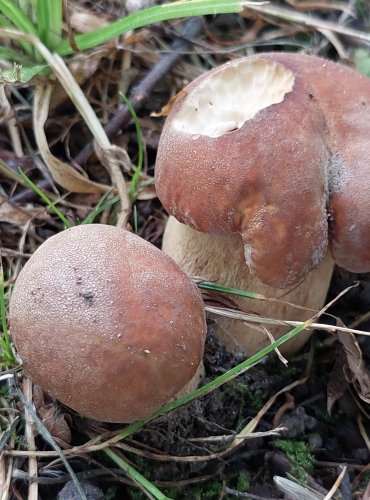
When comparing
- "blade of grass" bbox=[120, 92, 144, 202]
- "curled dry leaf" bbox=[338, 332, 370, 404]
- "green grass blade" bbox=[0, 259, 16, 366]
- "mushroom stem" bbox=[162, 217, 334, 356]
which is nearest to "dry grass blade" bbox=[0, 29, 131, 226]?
"blade of grass" bbox=[120, 92, 144, 202]

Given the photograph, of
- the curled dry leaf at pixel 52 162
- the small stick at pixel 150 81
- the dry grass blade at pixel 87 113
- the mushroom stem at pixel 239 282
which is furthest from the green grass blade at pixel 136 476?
the small stick at pixel 150 81

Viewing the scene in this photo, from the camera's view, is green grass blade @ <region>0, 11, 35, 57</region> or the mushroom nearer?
the mushroom

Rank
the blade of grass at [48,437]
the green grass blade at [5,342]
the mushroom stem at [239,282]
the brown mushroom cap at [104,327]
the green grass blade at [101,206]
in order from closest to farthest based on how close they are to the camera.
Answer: the brown mushroom cap at [104,327]
the blade of grass at [48,437]
the green grass blade at [5,342]
the mushroom stem at [239,282]
the green grass blade at [101,206]

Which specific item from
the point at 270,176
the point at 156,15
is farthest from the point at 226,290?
the point at 156,15

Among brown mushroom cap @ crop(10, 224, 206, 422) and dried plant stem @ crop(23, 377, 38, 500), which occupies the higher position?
brown mushroom cap @ crop(10, 224, 206, 422)

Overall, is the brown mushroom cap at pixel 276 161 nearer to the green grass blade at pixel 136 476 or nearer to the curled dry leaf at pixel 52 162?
the curled dry leaf at pixel 52 162

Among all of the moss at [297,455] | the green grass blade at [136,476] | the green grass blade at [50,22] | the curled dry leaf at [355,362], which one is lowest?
the moss at [297,455]

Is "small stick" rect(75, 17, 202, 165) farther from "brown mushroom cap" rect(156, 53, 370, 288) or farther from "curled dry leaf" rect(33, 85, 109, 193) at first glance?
"brown mushroom cap" rect(156, 53, 370, 288)
